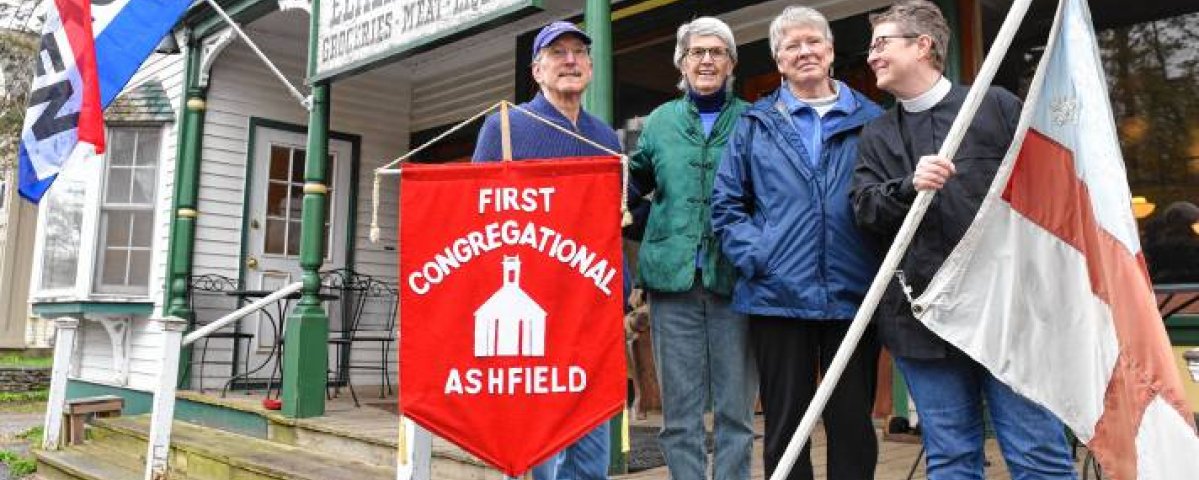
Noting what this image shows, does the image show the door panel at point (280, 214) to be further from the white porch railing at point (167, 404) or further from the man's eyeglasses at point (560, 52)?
the man's eyeglasses at point (560, 52)

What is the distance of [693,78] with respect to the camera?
101 inches

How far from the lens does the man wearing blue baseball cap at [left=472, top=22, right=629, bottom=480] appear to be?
260 cm

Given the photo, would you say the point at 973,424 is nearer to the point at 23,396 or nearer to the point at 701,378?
the point at 701,378

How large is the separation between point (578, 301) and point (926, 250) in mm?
897

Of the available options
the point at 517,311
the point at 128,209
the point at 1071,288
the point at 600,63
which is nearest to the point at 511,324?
the point at 517,311

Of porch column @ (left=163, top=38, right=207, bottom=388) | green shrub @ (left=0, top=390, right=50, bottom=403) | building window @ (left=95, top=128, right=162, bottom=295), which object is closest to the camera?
porch column @ (left=163, top=38, right=207, bottom=388)

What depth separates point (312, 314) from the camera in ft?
18.9

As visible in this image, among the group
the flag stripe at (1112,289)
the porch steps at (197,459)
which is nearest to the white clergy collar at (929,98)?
the flag stripe at (1112,289)

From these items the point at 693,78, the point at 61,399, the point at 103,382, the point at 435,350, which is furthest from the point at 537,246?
the point at 103,382

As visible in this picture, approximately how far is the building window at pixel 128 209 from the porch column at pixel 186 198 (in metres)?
0.46

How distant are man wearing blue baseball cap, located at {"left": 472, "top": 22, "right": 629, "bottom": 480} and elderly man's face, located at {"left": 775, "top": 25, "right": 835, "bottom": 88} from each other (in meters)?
0.61

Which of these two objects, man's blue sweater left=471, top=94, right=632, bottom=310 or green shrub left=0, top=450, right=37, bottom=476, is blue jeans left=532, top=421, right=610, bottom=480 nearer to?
man's blue sweater left=471, top=94, right=632, bottom=310

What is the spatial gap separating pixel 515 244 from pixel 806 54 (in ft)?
3.06

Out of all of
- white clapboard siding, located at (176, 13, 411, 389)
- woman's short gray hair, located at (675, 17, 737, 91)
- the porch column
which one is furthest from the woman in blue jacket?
the porch column
